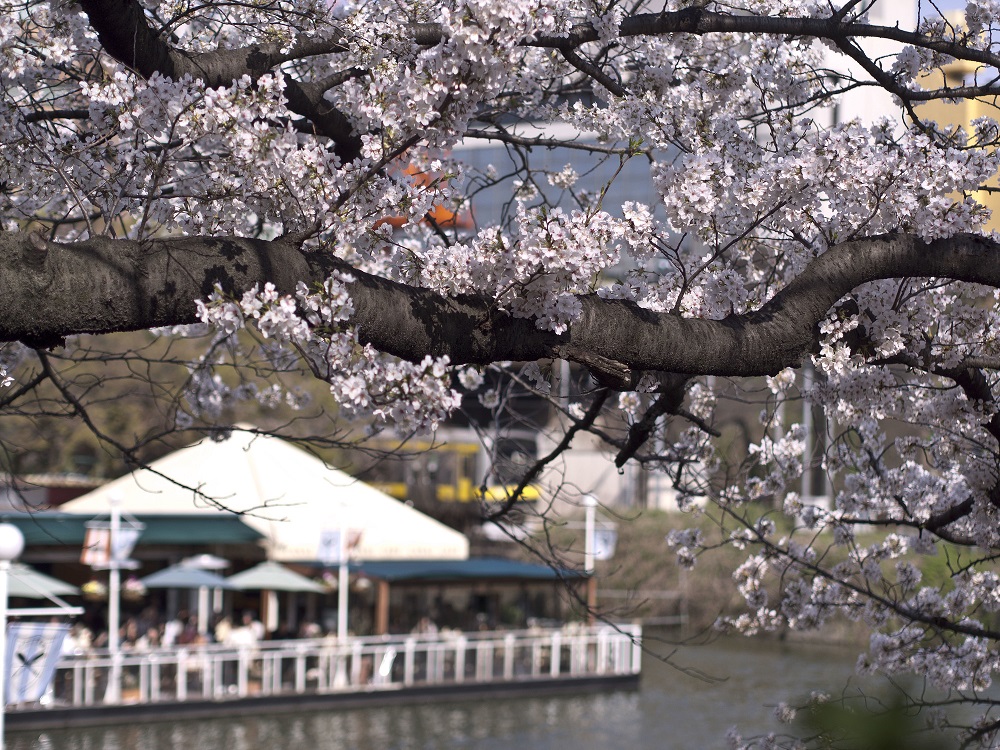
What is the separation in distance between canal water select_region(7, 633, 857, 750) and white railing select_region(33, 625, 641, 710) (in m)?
0.39

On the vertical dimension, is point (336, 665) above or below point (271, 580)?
below

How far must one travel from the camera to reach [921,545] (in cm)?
708

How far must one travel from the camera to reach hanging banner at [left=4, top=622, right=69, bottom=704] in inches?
503

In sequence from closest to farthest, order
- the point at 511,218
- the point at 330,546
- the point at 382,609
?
1. the point at 511,218
2. the point at 330,546
3. the point at 382,609

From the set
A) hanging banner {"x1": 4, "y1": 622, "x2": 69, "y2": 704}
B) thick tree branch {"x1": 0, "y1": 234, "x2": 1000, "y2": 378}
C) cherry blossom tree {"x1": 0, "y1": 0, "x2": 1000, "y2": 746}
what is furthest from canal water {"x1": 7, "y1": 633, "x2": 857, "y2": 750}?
thick tree branch {"x1": 0, "y1": 234, "x2": 1000, "y2": 378}

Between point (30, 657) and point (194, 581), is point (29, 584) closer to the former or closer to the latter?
point (30, 657)

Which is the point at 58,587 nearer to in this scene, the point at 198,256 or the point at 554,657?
the point at 554,657

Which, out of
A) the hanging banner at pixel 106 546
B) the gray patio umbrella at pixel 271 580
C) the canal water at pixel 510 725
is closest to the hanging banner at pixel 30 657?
the canal water at pixel 510 725

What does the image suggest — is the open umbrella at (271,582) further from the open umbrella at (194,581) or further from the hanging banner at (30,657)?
the hanging banner at (30,657)

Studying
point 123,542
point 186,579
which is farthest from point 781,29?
point 186,579

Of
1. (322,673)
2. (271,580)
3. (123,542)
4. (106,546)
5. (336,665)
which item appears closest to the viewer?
(123,542)

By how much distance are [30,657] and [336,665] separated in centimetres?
575

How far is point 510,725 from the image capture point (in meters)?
17.9

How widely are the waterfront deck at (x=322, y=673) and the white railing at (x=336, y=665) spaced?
17 millimetres
